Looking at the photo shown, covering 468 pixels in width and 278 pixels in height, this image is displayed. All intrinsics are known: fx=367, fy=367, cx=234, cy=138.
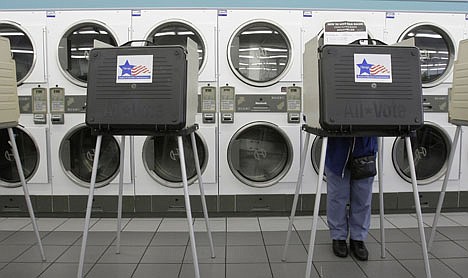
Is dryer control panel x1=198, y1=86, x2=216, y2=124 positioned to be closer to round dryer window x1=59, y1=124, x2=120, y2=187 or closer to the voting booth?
round dryer window x1=59, y1=124, x2=120, y2=187

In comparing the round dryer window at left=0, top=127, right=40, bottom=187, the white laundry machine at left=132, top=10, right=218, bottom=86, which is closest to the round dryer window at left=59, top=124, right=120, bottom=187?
the round dryer window at left=0, top=127, right=40, bottom=187

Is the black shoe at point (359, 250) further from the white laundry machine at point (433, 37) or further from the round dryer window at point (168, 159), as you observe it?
the white laundry machine at point (433, 37)

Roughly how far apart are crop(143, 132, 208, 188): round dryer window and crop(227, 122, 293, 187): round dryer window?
0.28 meters

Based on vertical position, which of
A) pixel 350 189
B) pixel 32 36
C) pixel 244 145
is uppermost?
pixel 32 36

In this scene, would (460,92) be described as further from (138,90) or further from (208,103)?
(138,90)

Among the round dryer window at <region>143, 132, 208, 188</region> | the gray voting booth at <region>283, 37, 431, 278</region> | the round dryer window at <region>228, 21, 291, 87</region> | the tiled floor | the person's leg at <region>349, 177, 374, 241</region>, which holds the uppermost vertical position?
the round dryer window at <region>228, 21, 291, 87</region>

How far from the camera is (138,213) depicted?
3.42 m

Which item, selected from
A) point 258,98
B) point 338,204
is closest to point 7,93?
point 258,98

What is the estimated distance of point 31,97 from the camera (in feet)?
11.0

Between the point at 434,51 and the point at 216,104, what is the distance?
2188 millimetres

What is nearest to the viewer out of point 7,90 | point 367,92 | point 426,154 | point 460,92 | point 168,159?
point 367,92

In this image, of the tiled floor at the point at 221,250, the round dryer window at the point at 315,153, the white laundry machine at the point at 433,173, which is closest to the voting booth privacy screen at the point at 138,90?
the tiled floor at the point at 221,250

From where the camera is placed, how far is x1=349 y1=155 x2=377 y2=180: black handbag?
2.44 meters

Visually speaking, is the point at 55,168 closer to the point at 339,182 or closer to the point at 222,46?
the point at 222,46
